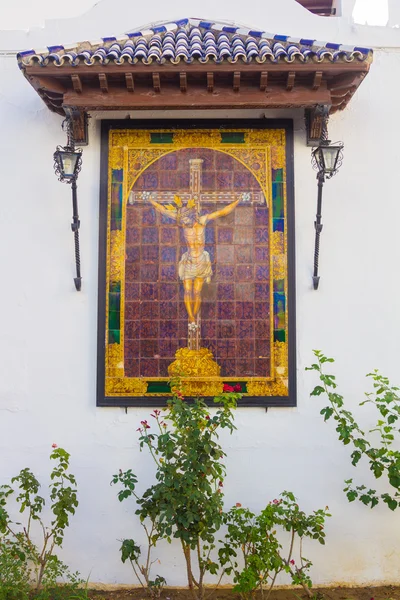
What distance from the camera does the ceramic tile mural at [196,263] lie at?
4.80 meters

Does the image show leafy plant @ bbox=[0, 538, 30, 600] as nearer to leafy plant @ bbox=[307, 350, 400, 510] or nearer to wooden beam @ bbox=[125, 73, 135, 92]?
leafy plant @ bbox=[307, 350, 400, 510]

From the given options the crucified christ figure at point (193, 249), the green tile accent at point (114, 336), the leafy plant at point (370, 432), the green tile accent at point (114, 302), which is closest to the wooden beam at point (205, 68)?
the crucified christ figure at point (193, 249)

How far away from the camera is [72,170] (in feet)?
15.1

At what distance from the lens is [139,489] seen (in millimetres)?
4742

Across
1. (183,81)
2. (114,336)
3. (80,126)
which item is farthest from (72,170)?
(114,336)

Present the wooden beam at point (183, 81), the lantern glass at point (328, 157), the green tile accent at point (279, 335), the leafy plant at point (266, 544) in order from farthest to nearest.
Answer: the green tile accent at point (279, 335) < the lantern glass at point (328, 157) < the wooden beam at point (183, 81) < the leafy plant at point (266, 544)

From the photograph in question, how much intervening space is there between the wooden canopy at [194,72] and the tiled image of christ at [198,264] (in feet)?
1.82

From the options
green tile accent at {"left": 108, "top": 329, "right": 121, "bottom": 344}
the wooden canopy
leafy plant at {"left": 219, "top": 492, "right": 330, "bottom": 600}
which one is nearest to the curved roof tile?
the wooden canopy

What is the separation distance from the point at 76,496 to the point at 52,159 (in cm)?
279

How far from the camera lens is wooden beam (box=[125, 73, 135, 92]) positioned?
4.44 metres

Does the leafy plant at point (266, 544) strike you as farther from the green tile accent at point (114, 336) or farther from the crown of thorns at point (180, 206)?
the crown of thorns at point (180, 206)

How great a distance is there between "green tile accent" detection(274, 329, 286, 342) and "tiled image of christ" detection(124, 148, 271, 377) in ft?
0.25

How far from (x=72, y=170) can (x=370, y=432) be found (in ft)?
10.3

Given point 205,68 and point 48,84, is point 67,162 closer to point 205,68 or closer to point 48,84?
point 48,84
